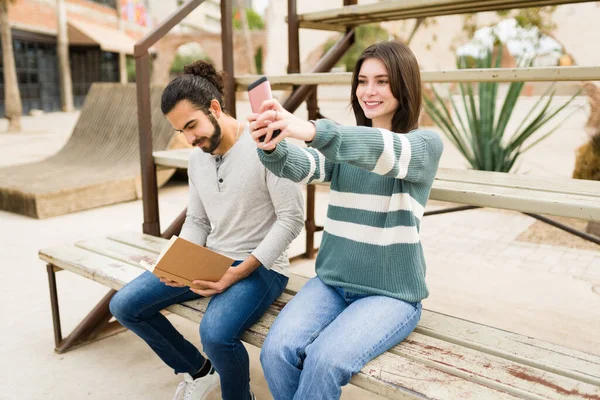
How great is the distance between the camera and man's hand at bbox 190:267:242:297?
5.48 feet

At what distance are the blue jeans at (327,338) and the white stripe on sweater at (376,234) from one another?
0.50ft

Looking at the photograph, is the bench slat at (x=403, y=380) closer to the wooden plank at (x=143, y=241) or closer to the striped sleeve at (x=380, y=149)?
the striped sleeve at (x=380, y=149)

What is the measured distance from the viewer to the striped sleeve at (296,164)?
1.34 m

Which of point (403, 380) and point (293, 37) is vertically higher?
point (293, 37)

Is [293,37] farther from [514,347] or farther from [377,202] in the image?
[514,347]

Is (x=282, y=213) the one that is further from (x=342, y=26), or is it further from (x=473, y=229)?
(x=473, y=229)

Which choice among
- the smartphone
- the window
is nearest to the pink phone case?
the smartphone

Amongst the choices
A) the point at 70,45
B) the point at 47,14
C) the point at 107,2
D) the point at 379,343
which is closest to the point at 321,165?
the point at 379,343

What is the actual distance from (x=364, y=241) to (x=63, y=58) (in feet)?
61.4

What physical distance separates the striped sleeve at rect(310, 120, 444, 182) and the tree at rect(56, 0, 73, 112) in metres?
18.7

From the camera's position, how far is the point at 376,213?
148cm

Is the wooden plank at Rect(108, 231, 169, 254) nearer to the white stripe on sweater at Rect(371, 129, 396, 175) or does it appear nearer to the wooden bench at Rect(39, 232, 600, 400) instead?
the wooden bench at Rect(39, 232, 600, 400)

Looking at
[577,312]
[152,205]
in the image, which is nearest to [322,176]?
[152,205]

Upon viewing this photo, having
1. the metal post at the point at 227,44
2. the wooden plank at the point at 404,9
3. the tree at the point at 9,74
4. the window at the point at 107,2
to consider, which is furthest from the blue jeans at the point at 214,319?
the window at the point at 107,2
